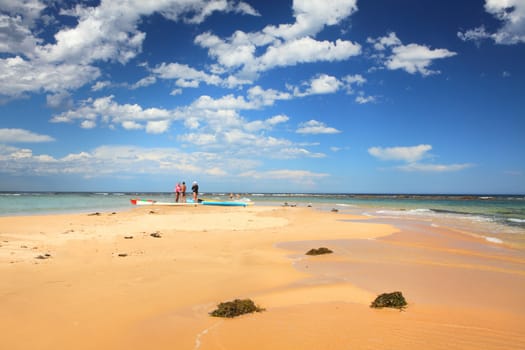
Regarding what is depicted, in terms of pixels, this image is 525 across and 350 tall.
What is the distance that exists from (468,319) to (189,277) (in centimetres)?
488

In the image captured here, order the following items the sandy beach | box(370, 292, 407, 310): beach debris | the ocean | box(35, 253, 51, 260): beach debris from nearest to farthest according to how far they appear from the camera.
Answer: the sandy beach → box(370, 292, 407, 310): beach debris → box(35, 253, 51, 260): beach debris → the ocean

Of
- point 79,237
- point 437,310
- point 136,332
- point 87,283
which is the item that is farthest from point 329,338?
point 79,237

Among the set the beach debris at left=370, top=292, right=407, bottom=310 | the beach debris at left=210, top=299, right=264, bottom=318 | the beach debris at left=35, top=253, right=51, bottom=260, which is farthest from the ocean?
the beach debris at left=35, top=253, right=51, bottom=260

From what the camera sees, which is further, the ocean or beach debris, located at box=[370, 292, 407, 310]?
the ocean

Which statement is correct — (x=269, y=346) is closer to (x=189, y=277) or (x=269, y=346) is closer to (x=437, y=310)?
(x=437, y=310)

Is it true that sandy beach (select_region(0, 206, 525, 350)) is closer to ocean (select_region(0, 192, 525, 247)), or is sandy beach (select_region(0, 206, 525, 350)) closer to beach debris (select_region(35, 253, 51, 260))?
beach debris (select_region(35, 253, 51, 260))

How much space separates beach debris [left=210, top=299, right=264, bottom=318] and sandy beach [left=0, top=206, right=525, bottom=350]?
0.14 meters

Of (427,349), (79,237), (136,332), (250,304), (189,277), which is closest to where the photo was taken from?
(427,349)

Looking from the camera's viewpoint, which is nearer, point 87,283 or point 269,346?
point 269,346

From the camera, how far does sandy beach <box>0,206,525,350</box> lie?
170 inches

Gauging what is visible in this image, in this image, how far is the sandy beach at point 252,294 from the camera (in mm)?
4324

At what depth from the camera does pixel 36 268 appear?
739cm

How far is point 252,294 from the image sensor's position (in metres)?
6.22

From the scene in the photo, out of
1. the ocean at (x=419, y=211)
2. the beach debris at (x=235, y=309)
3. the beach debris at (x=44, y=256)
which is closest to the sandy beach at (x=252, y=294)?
the beach debris at (x=44, y=256)
